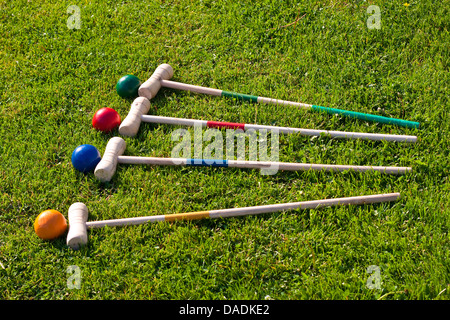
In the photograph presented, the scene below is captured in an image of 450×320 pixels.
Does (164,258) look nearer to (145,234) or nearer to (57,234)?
(145,234)

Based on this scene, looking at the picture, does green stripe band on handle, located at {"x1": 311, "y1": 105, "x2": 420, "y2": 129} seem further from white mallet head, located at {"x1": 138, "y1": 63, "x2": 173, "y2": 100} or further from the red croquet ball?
the red croquet ball

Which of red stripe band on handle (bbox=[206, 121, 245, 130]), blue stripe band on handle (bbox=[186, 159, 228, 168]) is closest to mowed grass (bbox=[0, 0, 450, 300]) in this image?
blue stripe band on handle (bbox=[186, 159, 228, 168])

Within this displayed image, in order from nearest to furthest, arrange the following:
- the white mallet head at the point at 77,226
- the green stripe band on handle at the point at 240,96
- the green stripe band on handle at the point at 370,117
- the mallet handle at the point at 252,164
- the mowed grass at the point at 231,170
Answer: the mowed grass at the point at 231,170, the white mallet head at the point at 77,226, the mallet handle at the point at 252,164, the green stripe band on handle at the point at 370,117, the green stripe band on handle at the point at 240,96

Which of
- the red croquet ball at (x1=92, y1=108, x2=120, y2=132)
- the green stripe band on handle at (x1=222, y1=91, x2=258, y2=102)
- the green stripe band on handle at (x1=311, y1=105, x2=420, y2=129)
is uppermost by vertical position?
the green stripe band on handle at (x1=222, y1=91, x2=258, y2=102)

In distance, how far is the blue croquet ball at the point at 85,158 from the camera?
3590 mm

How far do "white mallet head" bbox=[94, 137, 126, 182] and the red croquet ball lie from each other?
0.80 ft

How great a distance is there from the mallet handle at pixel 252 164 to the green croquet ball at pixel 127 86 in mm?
900

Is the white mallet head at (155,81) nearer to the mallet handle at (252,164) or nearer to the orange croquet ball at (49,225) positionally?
the mallet handle at (252,164)

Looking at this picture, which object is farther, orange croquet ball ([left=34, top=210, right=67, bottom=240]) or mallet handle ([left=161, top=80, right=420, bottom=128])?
mallet handle ([left=161, top=80, right=420, bottom=128])

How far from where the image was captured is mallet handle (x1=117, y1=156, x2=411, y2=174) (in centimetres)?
350

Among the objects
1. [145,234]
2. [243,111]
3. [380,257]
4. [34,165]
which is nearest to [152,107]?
[243,111]

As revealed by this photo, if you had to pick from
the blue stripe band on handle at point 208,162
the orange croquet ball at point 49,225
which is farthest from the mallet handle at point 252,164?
the orange croquet ball at point 49,225

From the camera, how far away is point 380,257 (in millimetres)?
2896

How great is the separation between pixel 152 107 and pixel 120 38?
1.33 metres
